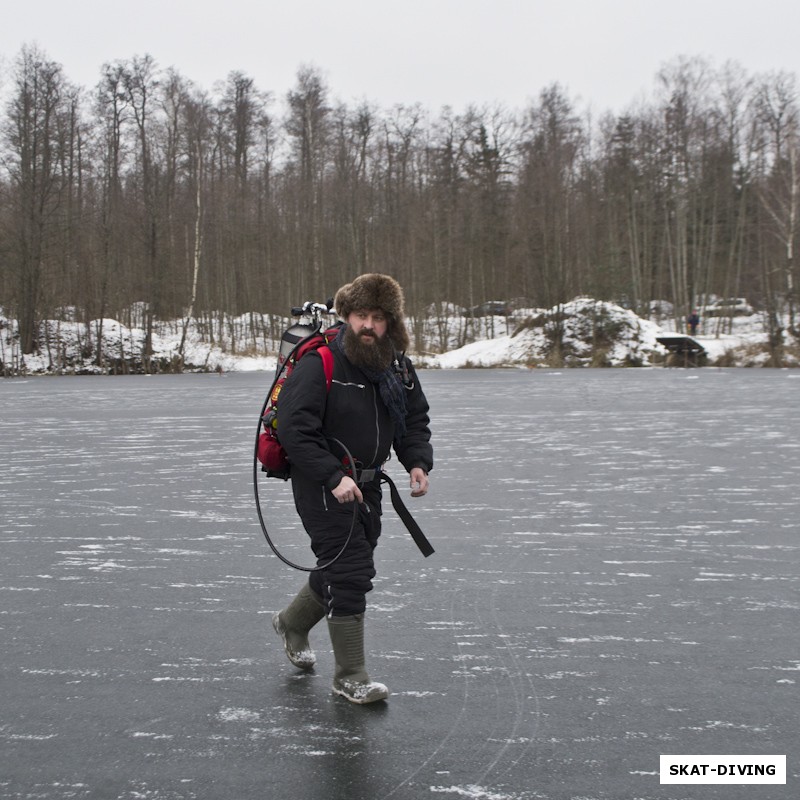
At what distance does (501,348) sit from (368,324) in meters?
37.7

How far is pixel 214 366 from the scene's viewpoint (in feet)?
136

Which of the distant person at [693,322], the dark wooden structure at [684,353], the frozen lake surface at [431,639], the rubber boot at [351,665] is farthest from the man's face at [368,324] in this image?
the distant person at [693,322]

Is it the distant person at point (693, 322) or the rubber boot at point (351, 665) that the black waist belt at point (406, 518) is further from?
the distant person at point (693, 322)

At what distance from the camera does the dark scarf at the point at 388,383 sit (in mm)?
3891

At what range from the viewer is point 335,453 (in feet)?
12.8

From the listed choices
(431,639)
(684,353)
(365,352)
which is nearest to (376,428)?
(365,352)

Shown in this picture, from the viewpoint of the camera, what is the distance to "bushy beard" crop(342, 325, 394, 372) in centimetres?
386

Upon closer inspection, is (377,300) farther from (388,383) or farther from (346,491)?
(346,491)

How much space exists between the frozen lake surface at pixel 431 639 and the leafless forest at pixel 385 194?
35.7 m

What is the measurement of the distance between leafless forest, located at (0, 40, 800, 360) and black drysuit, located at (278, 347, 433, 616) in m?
40.1

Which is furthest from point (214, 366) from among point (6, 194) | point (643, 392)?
point (643, 392)

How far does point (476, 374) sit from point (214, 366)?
12.2m

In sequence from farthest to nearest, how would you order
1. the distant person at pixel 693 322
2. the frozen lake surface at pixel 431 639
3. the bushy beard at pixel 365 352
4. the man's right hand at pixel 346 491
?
the distant person at pixel 693 322, the bushy beard at pixel 365 352, the man's right hand at pixel 346 491, the frozen lake surface at pixel 431 639

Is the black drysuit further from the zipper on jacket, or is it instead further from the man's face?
the man's face
